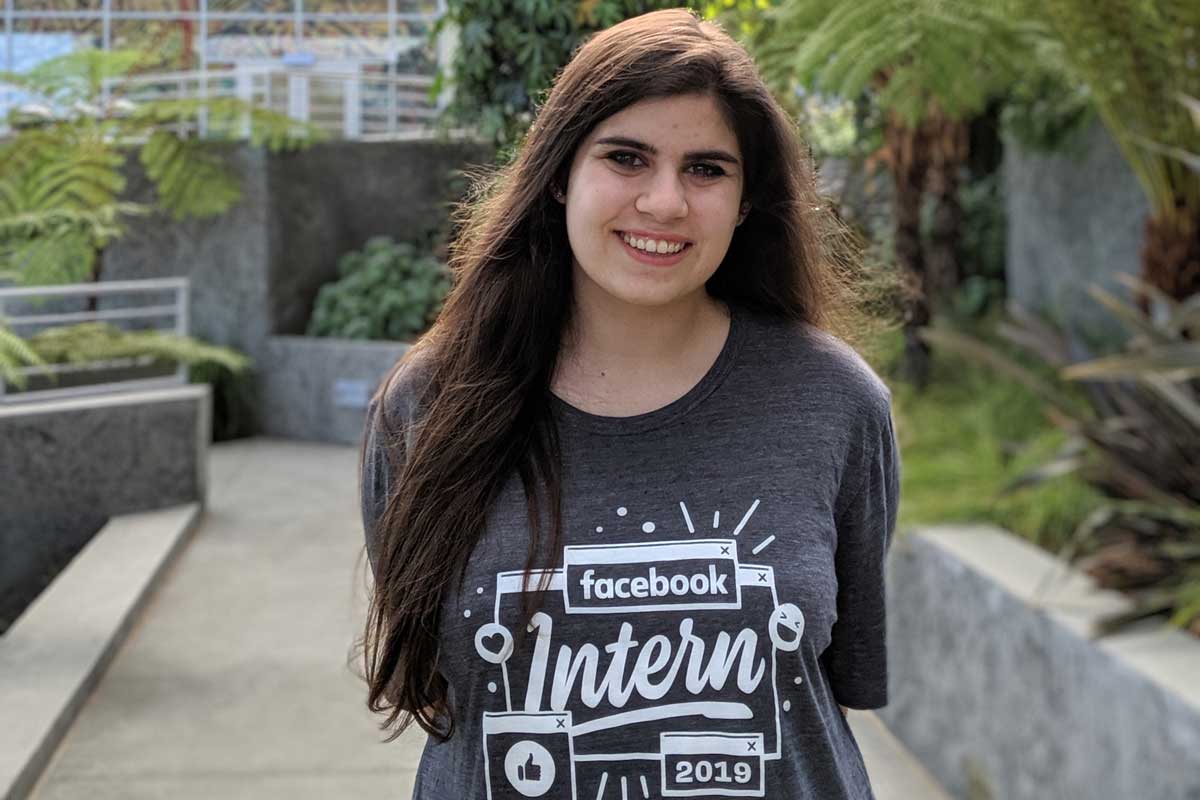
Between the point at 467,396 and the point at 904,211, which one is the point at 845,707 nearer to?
the point at 467,396

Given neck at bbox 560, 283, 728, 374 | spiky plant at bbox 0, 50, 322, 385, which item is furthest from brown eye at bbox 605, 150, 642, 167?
spiky plant at bbox 0, 50, 322, 385

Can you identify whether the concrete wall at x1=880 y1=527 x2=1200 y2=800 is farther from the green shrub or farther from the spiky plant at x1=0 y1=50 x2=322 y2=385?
the green shrub

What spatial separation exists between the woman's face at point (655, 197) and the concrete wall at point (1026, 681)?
203 centimetres

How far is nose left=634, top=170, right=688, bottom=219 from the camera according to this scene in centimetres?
170

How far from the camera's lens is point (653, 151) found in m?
1.72

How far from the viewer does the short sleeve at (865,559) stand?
1.86 meters

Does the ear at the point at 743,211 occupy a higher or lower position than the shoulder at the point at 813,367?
higher

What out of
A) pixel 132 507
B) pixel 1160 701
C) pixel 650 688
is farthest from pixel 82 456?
pixel 650 688

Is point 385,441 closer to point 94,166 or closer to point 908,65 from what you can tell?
point 908,65

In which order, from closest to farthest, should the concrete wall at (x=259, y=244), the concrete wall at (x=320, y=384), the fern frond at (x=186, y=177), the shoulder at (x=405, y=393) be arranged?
1. the shoulder at (x=405, y=393)
2. the concrete wall at (x=320, y=384)
3. the fern frond at (x=186, y=177)
4. the concrete wall at (x=259, y=244)

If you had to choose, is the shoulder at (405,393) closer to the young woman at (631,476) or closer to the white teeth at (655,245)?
the young woman at (631,476)

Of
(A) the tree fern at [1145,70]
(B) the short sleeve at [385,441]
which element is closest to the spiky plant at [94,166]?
(A) the tree fern at [1145,70]

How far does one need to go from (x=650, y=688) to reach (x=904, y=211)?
610 cm

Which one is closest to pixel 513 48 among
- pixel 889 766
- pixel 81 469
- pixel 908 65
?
pixel 908 65
